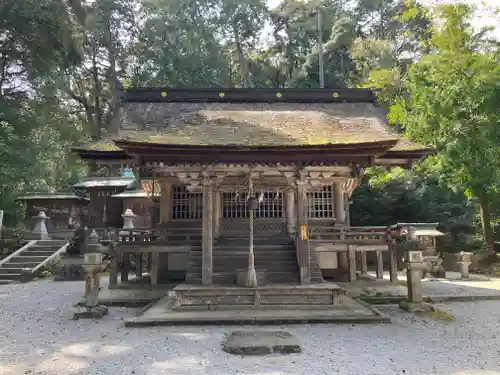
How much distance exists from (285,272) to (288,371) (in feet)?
20.8

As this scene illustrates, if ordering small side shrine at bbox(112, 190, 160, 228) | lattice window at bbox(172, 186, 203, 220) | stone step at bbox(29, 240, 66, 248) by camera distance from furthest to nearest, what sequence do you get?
small side shrine at bbox(112, 190, 160, 228)
stone step at bbox(29, 240, 66, 248)
lattice window at bbox(172, 186, 203, 220)

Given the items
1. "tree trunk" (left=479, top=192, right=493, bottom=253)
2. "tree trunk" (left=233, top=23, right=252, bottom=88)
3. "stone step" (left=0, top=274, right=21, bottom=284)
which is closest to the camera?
"stone step" (left=0, top=274, right=21, bottom=284)

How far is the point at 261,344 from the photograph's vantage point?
654 cm

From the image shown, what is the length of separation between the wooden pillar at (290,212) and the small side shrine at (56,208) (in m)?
17.9

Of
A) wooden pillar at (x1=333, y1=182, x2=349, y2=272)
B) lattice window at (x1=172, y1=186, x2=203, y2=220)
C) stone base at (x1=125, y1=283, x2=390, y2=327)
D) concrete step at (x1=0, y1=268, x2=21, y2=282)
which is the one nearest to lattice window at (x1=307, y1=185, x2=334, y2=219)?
wooden pillar at (x1=333, y1=182, x2=349, y2=272)

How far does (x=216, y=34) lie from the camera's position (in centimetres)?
4169

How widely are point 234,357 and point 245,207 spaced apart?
8.79 m

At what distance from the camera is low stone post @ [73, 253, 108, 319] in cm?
934

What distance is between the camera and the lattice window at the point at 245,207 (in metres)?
14.7

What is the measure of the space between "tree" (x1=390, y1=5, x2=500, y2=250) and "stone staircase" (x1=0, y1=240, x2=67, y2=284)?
1846 centimetres

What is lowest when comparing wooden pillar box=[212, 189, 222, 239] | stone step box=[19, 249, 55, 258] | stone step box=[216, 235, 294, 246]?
stone step box=[19, 249, 55, 258]

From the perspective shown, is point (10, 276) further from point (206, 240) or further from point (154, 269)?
point (206, 240)

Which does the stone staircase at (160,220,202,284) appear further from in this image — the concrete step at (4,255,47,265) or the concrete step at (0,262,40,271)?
the concrete step at (4,255,47,265)

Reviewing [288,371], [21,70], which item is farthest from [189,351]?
[21,70]
